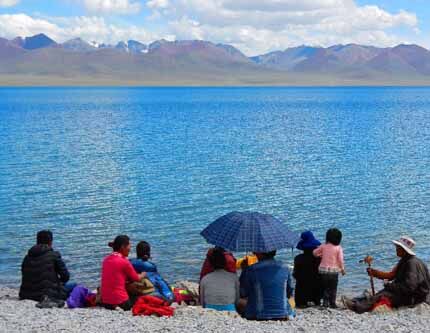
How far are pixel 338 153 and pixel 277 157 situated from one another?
4.84m

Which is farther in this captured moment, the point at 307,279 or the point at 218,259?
the point at 307,279

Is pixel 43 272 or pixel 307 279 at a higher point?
pixel 43 272

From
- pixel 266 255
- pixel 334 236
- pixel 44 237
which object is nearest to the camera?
pixel 266 255

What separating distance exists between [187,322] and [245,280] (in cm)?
97

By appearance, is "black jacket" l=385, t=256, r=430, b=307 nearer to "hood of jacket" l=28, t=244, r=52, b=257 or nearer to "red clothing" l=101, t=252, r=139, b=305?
"red clothing" l=101, t=252, r=139, b=305

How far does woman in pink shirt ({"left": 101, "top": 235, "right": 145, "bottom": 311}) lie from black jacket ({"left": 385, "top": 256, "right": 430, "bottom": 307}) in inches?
140

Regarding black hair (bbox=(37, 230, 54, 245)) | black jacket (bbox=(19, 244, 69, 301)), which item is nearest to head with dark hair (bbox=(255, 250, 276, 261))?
black jacket (bbox=(19, 244, 69, 301))

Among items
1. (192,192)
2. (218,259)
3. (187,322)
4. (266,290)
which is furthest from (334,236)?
(192,192)

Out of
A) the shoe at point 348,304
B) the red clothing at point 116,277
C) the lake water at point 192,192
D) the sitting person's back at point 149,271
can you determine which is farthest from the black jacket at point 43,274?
the shoe at point 348,304

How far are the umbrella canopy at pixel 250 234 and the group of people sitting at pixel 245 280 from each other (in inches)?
6.2

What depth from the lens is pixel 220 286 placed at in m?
9.11

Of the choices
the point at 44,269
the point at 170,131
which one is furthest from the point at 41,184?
the point at 170,131

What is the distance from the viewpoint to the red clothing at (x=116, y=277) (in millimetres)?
9398

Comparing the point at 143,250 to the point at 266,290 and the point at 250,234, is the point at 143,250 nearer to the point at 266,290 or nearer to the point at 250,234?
the point at 250,234
